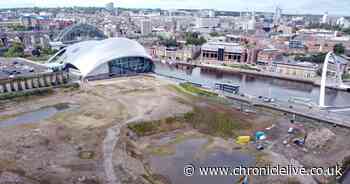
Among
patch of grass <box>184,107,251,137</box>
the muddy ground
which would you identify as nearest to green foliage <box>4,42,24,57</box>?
the muddy ground

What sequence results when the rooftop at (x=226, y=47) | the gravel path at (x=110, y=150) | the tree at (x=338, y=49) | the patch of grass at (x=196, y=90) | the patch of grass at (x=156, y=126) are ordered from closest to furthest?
the gravel path at (x=110, y=150), the patch of grass at (x=156, y=126), the patch of grass at (x=196, y=90), the rooftop at (x=226, y=47), the tree at (x=338, y=49)

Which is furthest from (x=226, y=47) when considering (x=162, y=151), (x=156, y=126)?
(x=162, y=151)

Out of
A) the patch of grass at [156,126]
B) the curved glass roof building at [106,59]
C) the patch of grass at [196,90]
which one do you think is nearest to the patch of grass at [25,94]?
the curved glass roof building at [106,59]

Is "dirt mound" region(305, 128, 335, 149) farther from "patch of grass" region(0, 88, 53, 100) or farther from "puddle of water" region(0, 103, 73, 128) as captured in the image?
"patch of grass" region(0, 88, 53, 100)

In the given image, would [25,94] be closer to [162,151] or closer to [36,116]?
[36,116]

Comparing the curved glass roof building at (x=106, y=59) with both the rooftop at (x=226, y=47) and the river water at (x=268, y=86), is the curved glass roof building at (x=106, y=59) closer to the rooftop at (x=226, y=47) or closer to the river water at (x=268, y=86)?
the river water at (x=268, y=86)

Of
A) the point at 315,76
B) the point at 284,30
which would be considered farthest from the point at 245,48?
the point at 284,30
